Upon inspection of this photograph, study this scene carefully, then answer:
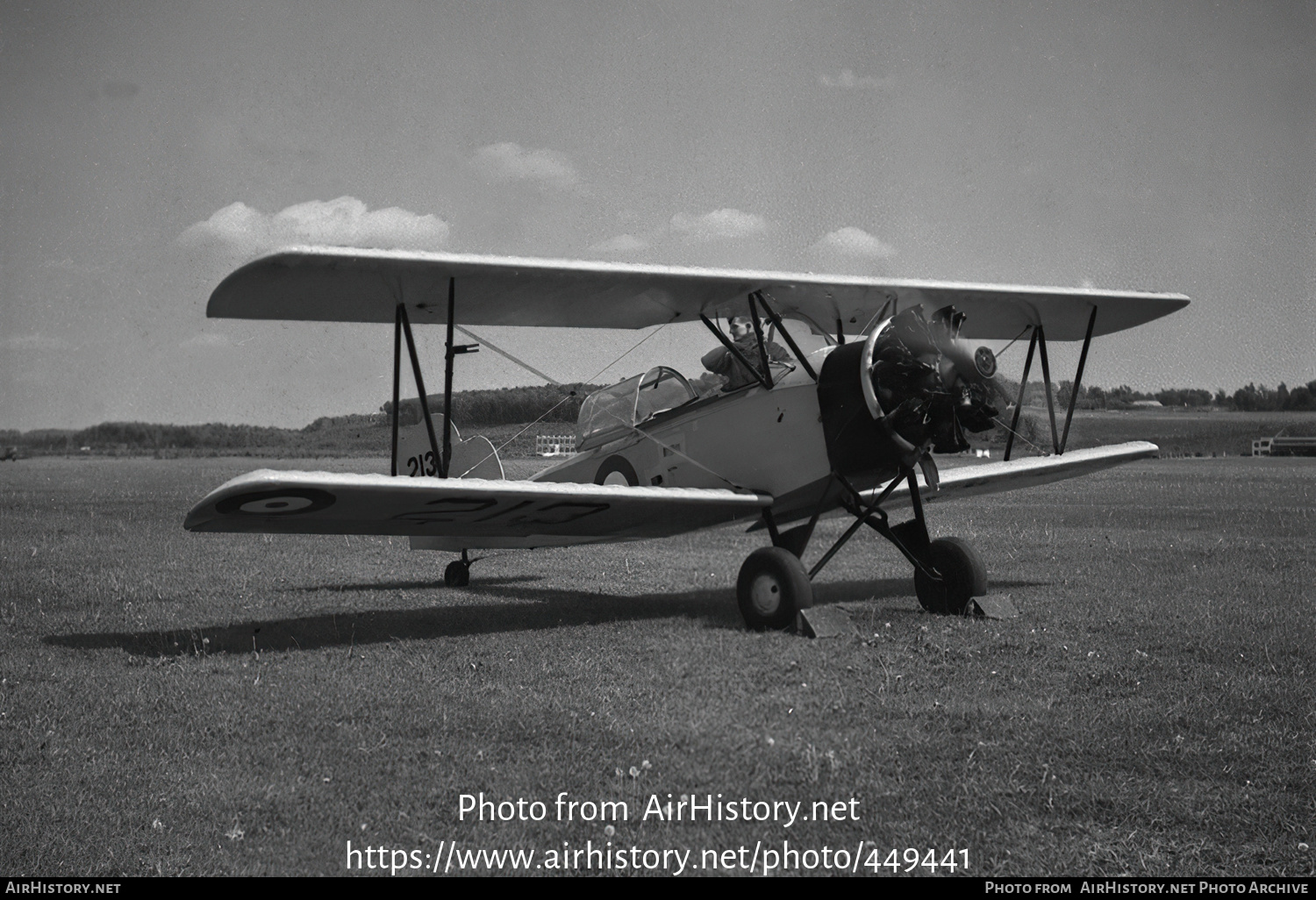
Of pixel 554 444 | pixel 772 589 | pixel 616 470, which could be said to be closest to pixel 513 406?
pixel 554 444

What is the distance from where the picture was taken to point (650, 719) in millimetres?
5043

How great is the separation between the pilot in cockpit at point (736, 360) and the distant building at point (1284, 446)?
46.5 m

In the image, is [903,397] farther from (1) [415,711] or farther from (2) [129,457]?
(2) [129,457]

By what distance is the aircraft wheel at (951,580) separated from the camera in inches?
318

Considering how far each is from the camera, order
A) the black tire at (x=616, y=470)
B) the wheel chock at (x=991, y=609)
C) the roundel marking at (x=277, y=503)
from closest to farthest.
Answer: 1. the roundel marking at (x=277, y=503)
2. the wheel chock at (x=991, y=609)
3. the black tire at (x=616, y=470)

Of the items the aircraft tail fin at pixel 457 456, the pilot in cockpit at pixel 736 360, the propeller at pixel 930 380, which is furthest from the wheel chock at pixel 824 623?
the aircraft tail fin at pixel 457 456

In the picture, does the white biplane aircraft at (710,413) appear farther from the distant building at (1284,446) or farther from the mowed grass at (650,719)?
the distant building at (1284,446)

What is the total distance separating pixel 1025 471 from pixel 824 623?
405 cm

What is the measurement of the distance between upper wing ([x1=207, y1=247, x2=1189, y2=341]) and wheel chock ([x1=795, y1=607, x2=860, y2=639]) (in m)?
2.57

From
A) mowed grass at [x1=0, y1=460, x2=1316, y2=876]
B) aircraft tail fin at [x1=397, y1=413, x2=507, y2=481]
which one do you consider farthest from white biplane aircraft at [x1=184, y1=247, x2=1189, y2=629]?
aircraft tail fin at [x1=397, y1=413, x2=507, y2=481]

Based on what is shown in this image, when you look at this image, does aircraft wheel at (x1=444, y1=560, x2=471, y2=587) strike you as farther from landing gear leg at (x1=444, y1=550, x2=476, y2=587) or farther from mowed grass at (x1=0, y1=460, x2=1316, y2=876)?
mowed grass at (x1=0, y1=460, x2=1316, y2=876)

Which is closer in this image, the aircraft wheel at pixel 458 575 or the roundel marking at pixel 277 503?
the roundel marking at pixel 277 503

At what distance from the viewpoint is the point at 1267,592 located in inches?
364

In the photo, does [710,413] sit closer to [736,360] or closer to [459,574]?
[736,360]
